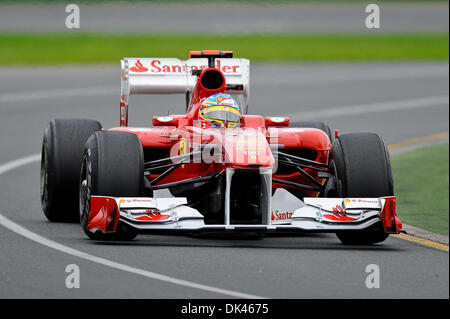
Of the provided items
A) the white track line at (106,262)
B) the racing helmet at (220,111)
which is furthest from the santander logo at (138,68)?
the white track line at (106,262)

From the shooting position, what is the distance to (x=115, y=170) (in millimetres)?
10406

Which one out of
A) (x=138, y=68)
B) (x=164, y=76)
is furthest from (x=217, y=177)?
(x=138, y=68)

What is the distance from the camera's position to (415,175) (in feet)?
54.4

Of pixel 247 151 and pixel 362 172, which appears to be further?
pixel 362 172

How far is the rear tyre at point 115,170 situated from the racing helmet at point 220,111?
110 centimetres

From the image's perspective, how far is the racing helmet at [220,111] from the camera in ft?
37.8

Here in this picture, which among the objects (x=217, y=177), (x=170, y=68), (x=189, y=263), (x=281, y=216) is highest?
(x=170, y=68)

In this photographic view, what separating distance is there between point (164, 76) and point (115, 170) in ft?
10.7

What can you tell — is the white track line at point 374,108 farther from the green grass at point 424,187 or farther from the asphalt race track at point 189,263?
the asphalt race track at point 189,263

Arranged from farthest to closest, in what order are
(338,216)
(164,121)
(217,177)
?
A: (164,121) → (217,177) → (338,216)

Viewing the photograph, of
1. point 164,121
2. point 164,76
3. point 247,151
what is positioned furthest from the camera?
point 164,76

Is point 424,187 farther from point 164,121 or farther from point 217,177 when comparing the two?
point 217,177

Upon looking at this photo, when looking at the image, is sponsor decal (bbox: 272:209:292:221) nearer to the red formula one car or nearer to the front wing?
the red formula one car

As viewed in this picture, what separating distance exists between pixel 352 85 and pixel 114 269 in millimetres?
21361
